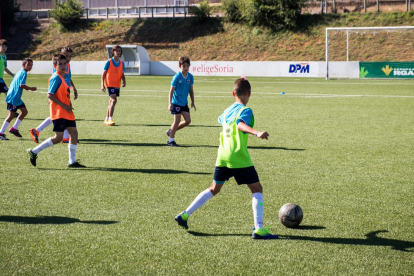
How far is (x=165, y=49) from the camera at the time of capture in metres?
56.3

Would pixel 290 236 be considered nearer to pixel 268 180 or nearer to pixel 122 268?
pixel 122 268

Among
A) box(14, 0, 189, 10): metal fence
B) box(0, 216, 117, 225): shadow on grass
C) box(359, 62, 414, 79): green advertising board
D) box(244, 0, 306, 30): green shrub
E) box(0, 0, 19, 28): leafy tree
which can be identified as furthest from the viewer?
box(14, 0, 189, 10): metal fence

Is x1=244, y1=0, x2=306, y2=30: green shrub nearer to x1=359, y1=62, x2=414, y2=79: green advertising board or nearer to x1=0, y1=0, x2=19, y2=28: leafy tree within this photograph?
x1=359, y1=62, x2=414, y2=79: green advertising board

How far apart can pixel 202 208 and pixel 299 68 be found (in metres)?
35.5

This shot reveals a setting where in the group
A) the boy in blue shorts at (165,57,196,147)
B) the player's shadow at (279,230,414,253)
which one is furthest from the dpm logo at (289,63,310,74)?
the player's shadow at (279,230,414,253)

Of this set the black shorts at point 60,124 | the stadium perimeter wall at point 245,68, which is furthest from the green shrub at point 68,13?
the black shorts at point 60,124

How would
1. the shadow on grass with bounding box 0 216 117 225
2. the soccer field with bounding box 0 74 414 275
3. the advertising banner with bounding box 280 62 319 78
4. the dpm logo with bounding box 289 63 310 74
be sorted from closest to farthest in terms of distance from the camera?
the soccer field with bounding box 0 74 414 275 → the shadow on grass with bounding box 0 216 117 225 → the advertising banner with bounding box 280 62 319 78 → the dpm logo with bounding box 289 63 310 74

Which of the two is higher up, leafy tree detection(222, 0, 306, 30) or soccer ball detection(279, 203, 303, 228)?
leafy tree detection(222, 0, 306, 30)

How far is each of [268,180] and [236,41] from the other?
48.1 m

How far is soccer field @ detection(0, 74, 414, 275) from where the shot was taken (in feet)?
14.9

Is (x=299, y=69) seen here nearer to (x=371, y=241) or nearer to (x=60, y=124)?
(x=60, y=124)

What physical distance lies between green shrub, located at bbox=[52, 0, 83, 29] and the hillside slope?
1162 mm

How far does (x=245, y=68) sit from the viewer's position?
43312 millimetres

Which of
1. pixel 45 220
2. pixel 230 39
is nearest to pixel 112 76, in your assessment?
pixel 45 220
